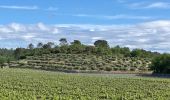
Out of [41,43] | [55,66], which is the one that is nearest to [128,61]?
[55,66]

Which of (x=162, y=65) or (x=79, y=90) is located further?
(x=162, y=65)

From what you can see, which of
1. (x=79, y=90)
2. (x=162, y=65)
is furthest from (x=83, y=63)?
(x=79, y=90)

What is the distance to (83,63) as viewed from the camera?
124688 millimetres

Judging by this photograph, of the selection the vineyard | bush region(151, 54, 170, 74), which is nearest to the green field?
bush region(151, 54, 170, 74)

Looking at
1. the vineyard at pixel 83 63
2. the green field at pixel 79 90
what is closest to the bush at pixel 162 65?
the vineyard at pixel 83 63

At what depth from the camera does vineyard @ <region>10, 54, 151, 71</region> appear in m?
113

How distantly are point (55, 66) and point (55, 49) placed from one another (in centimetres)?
4147

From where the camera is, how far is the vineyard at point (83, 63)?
371 feet

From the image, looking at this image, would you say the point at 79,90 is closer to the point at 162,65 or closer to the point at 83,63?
the point at 162,65

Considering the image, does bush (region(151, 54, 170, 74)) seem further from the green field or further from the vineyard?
the green field

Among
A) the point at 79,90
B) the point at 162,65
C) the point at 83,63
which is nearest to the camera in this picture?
the point at 79,90

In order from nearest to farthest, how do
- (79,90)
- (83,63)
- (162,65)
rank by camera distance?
(79,90) < (162,65) < (83,63)

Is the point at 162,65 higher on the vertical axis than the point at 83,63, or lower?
lower

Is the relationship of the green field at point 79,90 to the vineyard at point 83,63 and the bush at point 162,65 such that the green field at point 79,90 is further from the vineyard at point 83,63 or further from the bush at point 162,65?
the vineyard at point 83,63
